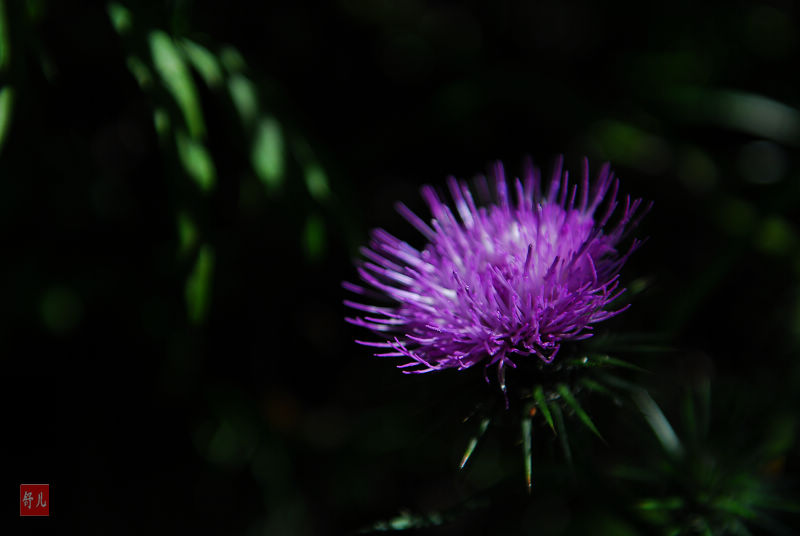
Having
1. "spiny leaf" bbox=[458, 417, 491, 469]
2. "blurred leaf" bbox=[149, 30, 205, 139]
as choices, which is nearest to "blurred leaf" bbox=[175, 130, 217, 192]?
"blurred leaf" bbox=[149, 30, 205, 139]

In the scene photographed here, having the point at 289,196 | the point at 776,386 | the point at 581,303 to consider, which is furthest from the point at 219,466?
the point at 776,386

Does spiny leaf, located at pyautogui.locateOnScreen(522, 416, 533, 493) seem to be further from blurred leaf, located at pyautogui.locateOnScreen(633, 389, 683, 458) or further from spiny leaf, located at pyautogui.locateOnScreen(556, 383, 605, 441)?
blurred leaf, located at pyautogui.locateOnScreen(633, 389, 683, 458)

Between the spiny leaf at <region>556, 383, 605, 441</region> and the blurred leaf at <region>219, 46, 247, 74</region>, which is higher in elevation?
the blurred leaf at <region>219, 46, 247, 74</region>

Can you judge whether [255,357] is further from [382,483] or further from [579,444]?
[579,444]

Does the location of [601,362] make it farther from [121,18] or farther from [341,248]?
[121,18]

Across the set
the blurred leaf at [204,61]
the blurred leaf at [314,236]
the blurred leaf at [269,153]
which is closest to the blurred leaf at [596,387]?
the blurred leaf at [314,236]

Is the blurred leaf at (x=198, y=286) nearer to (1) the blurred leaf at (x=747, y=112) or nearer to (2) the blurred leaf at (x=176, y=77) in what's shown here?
(2) the blurred leaf at (x=176, y=77)
